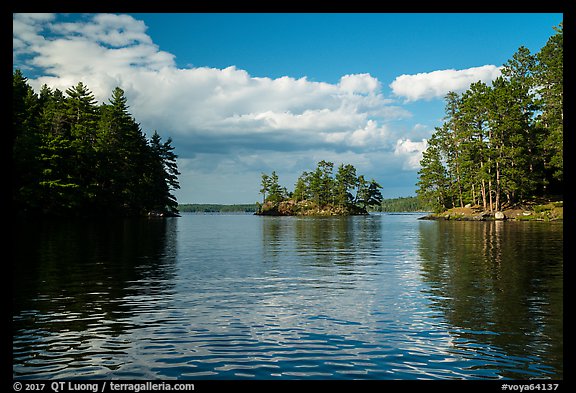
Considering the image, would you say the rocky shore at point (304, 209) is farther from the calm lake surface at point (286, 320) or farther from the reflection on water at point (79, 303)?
the calm lake surface at point (286, 320)

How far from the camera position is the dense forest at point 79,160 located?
65.1 m

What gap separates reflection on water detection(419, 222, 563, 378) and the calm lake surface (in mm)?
52

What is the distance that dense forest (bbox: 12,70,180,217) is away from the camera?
2562 inches

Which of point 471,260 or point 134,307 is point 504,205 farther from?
point 134,307

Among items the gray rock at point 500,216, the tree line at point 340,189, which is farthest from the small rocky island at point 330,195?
the gray rock at point 500,216

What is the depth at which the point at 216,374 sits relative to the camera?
858cm

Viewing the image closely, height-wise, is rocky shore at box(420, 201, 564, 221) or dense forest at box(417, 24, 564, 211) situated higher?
dense forest at box(417, 24, 564, 211)

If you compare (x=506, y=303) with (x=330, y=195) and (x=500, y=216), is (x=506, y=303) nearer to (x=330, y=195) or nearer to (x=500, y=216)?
(x=500, y=216)

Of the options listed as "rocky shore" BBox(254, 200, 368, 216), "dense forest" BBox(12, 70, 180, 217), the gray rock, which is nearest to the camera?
"dense forest" BBox(12, 70, 180, 217)

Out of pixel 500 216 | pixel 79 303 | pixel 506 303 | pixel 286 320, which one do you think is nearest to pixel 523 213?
pixel 500 216

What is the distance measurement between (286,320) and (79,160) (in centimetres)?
7704

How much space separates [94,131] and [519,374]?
9214cm

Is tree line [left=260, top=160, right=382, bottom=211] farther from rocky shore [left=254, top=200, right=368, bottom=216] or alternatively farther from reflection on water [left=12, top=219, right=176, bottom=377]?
reflection on water [left=12, top=219, right=176, bottom=377]

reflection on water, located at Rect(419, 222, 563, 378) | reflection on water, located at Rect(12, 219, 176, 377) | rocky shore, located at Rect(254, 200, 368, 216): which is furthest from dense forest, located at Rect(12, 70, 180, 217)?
rocky shore, located at Rect(254, 200, 368, 216)
